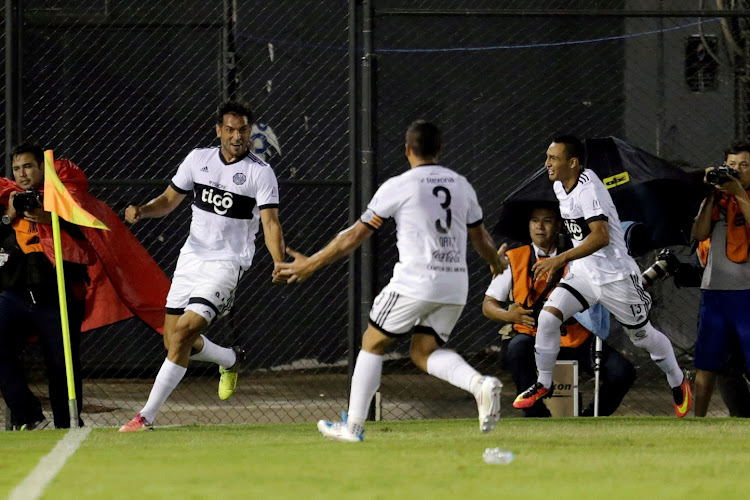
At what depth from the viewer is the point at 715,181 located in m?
8.56

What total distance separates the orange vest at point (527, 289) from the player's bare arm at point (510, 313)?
20 cm

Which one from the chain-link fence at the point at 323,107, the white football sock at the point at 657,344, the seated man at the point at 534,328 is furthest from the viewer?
the chain-link fence at the point at 323,107

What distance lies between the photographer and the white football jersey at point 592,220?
27.4ft

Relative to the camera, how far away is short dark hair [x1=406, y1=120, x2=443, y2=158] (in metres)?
6.70

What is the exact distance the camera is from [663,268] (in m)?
9.20

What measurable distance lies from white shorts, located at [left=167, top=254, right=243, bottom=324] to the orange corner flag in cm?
63

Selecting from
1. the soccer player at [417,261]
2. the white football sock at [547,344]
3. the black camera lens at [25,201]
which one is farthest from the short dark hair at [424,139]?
the black camera lens at [25,201]

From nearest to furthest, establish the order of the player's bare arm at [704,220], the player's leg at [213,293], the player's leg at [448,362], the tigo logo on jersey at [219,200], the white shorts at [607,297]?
the player's leg at [448,362] < the player's leg at [213,293] < the tigo logo on jersey at [219,200] < the white shorts at [607,297] < the player's bare arm at [704,220]

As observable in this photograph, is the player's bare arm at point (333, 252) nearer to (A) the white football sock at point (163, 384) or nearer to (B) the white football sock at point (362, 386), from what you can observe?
(B) the white football sock at point (362, 386)

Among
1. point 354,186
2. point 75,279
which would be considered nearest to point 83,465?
point 75,279

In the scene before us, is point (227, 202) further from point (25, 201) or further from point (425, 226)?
point (425, 226)

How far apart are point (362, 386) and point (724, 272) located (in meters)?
3.53

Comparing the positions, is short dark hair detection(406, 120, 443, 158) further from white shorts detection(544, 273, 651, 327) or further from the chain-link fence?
the chain-link fence

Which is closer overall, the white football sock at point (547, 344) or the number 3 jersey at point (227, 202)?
the number 3 jersey at point (227, 202)
